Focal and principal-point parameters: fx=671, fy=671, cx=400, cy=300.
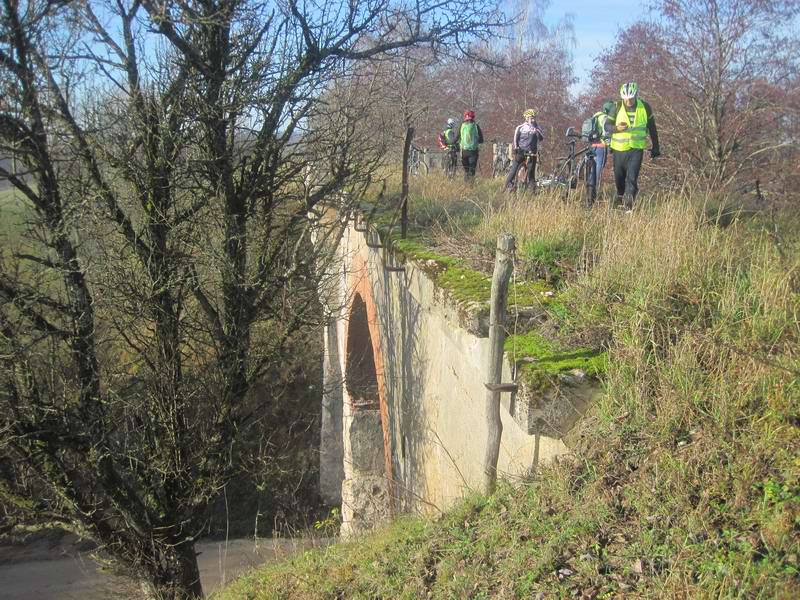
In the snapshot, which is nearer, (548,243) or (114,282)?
(548,243)

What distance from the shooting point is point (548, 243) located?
15.3 feet

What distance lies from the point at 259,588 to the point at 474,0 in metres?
6.88

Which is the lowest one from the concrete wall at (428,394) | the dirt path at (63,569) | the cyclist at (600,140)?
the dirt path at (63,569)

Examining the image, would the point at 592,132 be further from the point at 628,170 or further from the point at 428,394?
the point at 428,394

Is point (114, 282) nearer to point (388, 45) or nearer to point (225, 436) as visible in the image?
point (225, 436)

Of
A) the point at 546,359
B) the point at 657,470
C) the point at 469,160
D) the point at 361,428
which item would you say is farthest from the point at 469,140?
the point at 657,470

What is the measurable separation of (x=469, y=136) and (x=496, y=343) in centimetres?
879

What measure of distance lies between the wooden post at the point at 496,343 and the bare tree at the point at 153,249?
12.6ft

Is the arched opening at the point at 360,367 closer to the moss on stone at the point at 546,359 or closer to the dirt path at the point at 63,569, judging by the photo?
the dirt path at the point at 63,569

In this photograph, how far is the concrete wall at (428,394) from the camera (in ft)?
12.8

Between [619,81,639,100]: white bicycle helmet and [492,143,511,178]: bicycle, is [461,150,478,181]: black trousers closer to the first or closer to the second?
[492,143,511,178]: bicycle

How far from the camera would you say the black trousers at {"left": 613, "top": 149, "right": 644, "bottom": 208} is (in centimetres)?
682

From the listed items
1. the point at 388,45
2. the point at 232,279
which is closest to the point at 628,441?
the point at 232,279

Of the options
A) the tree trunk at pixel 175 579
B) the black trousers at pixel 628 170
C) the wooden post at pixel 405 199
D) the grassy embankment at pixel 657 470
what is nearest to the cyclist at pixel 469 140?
the black trousers at pixel 628 170
